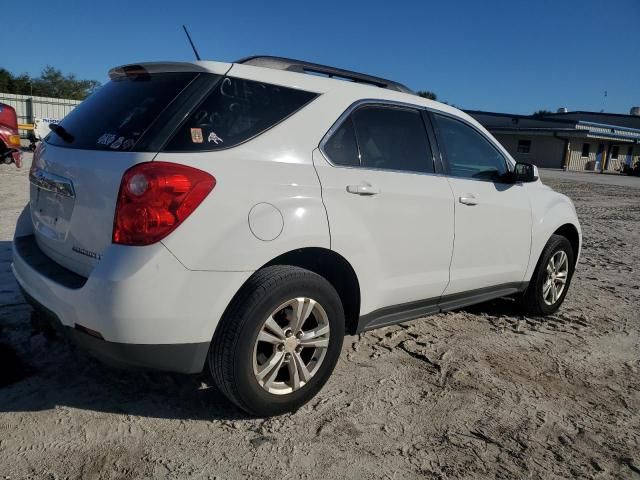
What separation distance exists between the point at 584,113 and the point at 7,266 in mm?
60893

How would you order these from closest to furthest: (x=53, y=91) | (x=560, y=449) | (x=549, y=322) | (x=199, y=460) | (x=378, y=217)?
(x=199, y=460)
(x=560, y=449)
(x=378, y=217)
(x=549, y=322)
(x=53, y=91)

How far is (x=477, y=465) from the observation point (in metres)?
2.50

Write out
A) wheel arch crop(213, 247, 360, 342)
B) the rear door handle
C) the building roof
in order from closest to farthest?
1. wheel arch crop(213, 247, 360, 342)
2. the rear door handle
3. the building roof

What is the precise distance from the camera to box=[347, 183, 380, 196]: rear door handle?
289cm

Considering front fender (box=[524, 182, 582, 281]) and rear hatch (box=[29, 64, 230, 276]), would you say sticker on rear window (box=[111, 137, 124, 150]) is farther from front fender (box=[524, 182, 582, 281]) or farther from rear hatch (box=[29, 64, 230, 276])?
front fender (box=[524, 182, 582, 281])

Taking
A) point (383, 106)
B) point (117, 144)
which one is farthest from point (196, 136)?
point (383, 106)

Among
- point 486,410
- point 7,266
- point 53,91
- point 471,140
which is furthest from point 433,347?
point 53,91

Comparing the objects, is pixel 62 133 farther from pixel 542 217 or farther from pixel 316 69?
pixel 542 217

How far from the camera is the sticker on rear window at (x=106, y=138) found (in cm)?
258

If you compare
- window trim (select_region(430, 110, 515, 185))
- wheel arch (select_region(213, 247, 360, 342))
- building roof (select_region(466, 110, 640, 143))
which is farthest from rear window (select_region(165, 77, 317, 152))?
building roof (select_region(466, 110, 640, 143))

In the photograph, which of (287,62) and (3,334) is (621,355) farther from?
(3,334)

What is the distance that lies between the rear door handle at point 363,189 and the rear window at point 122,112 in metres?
1.00

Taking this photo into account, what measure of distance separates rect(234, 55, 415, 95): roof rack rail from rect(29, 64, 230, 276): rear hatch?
1.20 ft

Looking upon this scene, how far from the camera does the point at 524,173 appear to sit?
408cm
